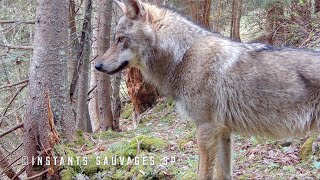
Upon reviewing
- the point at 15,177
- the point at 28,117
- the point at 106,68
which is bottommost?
the point at 15,177

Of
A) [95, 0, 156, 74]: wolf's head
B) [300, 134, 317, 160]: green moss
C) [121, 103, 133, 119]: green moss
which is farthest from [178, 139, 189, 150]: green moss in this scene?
[121, 103, 133, 119]: green moss

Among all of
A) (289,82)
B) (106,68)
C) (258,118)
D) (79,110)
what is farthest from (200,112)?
(79,110)

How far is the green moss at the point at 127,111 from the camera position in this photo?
529 inches

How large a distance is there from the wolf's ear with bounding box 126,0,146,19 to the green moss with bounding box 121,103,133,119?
28.1 ft

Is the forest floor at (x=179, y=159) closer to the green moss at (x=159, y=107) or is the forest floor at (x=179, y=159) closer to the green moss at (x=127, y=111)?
the green moss at (x=159, y=107)

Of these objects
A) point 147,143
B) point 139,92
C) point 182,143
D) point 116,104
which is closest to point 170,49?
point 147,143

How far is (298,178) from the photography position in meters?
5.13

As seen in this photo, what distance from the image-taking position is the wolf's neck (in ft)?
15.8

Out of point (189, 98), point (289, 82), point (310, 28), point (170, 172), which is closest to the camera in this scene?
point (289, 82)

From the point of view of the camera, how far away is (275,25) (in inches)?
494

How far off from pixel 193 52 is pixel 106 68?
1162 mm

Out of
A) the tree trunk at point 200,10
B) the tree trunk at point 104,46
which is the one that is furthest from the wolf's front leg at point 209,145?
the tree trunk at point 200,10

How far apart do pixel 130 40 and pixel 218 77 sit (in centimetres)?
123

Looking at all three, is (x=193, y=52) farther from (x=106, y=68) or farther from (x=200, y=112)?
(x=106, y=68)
